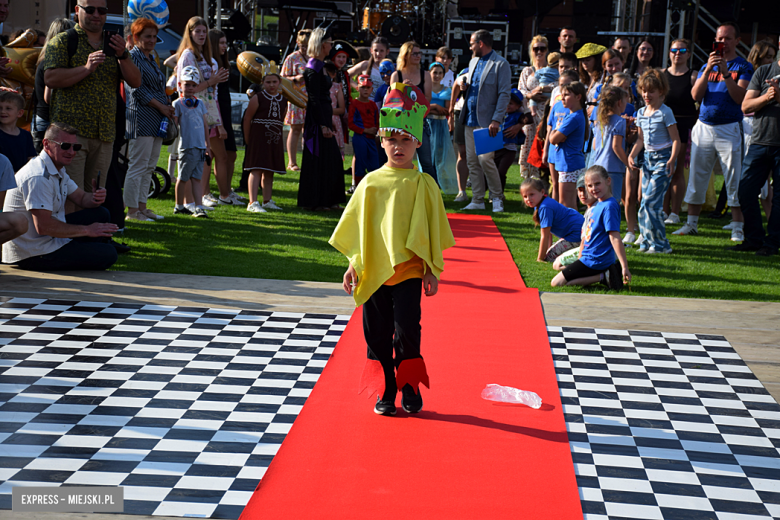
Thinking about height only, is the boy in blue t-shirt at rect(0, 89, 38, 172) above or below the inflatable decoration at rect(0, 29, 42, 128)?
below

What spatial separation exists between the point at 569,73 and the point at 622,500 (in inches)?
240

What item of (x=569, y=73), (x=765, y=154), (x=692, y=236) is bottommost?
(x=692, y=236)

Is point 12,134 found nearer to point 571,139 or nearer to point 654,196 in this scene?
point 571,139

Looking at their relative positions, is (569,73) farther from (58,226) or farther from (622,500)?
(622,500)

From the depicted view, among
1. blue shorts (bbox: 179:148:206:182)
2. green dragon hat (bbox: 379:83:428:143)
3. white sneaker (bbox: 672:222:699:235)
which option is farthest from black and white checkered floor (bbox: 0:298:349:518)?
white sneaker (bbox: 672:222:699:235)

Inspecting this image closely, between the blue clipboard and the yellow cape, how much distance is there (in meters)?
5.68

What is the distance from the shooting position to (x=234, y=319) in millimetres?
4855

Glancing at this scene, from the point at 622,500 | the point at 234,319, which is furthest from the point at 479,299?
the point at 622,500

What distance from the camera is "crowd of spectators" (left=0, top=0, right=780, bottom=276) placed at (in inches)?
229

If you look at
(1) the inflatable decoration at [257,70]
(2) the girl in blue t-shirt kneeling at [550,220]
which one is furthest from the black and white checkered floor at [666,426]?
(1) the inflatable decoration at [257,70]

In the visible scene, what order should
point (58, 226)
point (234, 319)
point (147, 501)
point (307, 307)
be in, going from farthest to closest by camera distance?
point (58, 226) < point (307, 307) < point (234, 319) < point (147, 501)

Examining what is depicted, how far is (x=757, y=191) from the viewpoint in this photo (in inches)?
299

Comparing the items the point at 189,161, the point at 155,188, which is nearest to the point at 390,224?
the point at 189,161

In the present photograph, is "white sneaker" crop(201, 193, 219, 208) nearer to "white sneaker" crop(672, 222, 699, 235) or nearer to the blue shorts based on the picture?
the blue shorts
